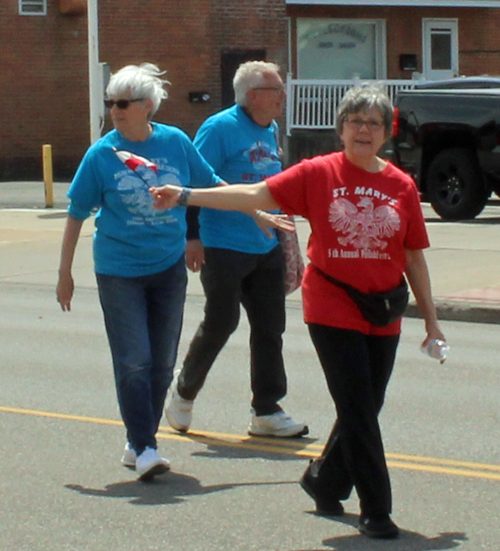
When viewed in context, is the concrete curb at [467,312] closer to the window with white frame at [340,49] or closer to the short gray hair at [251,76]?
the short gray hair at [251,76]

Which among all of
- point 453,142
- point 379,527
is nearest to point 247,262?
point 379,527

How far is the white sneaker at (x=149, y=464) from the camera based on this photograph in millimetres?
5930

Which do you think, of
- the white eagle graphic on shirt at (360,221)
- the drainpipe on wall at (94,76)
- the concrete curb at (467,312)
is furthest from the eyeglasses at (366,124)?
the drainpipe on wall at (94,76)

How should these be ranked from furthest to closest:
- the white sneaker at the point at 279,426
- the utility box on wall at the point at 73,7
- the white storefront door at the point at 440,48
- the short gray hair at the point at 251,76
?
the white storefront door at the point at 440,48 → the utility box on wall at the point at 73,7 → the white sneaker at the point at 279,426 → the short gray hair at the point at 251,76

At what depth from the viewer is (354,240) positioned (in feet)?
16.4

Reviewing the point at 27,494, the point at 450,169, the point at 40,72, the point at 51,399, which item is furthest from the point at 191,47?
the point at 27,494

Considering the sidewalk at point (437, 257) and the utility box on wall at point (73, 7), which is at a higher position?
the utility box on wall at point (73, 7)

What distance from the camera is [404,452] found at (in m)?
6.55

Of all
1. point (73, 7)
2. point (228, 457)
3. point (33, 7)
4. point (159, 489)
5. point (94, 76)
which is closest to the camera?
point (159, 489)

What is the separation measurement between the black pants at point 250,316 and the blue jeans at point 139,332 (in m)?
0.57

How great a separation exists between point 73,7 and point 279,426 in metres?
24.1

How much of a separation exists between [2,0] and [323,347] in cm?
2627

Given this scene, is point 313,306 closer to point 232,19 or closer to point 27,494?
point 27,494

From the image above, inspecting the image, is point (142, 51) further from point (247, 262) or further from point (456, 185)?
point (247, 262)
